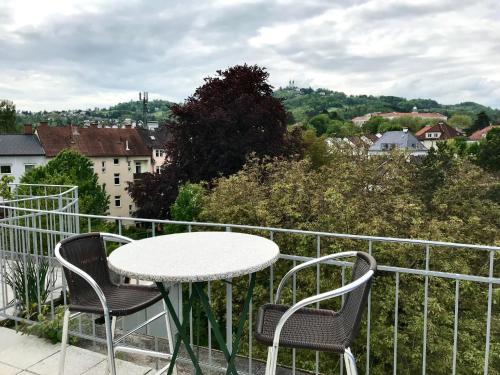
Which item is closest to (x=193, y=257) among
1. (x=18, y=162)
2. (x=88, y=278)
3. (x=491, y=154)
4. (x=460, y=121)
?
(x=88, y=278)

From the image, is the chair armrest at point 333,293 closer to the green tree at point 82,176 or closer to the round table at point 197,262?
the round table at point 197,262

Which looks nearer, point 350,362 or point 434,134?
point 350,362

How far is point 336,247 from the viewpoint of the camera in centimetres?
779

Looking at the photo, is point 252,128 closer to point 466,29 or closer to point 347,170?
point 347,170

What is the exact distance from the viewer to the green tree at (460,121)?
92137 millimetres

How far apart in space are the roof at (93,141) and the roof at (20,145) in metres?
0.54

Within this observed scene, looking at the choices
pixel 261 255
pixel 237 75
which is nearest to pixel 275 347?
pixel 261 255

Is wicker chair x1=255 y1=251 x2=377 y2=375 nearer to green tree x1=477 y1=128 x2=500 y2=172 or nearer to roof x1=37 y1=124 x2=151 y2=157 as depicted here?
green tree x1=477 y1=128 x2=500 y2=172

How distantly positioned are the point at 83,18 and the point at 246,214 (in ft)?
20.8

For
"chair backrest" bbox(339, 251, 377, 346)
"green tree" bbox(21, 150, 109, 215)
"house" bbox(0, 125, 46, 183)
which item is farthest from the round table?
"house" bbox(0, 125, 46, 183)

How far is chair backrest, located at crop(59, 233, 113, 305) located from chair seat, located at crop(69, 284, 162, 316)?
0.03 metres

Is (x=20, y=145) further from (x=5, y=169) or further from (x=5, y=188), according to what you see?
(x=5, y=188)

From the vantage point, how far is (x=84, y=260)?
2.46m

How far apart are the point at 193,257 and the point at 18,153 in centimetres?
3662
